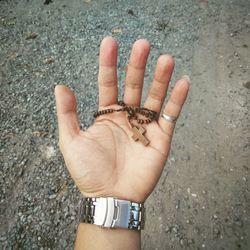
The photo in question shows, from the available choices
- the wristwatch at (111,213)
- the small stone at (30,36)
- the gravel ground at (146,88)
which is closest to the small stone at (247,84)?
the gravel ground at (146,88)

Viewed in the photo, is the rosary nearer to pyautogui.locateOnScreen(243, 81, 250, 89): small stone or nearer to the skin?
the skin

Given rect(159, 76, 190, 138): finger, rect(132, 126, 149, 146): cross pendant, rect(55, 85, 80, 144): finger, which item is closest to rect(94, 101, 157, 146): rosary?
rect(132, 126, 149, 146): cross pendant

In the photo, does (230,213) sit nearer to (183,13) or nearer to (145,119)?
(145,119)

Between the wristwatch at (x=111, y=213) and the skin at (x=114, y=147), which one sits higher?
the skin at (x=114, y=147)

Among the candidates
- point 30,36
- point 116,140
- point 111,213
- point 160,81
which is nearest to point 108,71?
point 160,81

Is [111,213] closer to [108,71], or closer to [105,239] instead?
[105,239]

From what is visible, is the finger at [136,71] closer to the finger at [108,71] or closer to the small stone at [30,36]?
the finger at [108,71]

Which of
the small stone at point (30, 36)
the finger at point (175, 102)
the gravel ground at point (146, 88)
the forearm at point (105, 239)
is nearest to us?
the forearm at point (105, 239)
